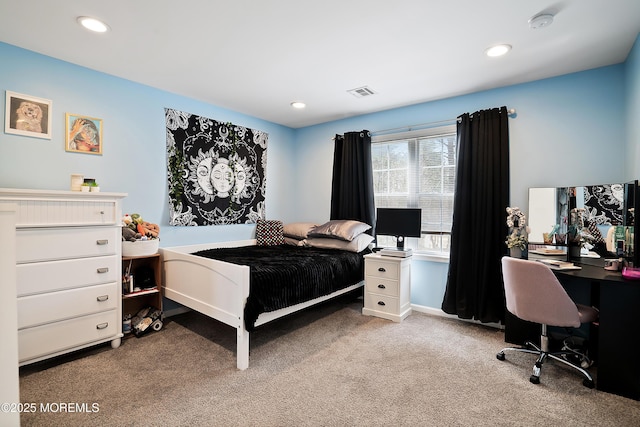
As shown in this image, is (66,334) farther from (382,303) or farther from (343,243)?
(382,303)

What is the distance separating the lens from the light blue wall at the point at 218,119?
2.47 m

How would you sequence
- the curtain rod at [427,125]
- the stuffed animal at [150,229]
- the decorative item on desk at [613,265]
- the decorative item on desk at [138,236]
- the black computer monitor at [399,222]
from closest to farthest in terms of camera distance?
1. the decorative item on desk at [613,265]
2. the decorative item on desk at [138,236]
3. the stuffed animal at [150,229]
4. the curtain rod at [427,125]
5. the black computer monitor at [399,222]

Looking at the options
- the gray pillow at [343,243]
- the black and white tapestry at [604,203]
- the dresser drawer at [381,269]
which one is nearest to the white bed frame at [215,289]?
the dresser drawer at [381,269]

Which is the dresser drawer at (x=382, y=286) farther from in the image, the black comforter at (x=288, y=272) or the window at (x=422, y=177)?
the window at (x=422, y=177)

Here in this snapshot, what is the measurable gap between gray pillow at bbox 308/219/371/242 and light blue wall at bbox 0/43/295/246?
116 centimetres

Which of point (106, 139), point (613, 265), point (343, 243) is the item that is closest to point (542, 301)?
point (613, 265)

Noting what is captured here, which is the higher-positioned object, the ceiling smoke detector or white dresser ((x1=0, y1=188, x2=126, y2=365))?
the ceiling smoke detector

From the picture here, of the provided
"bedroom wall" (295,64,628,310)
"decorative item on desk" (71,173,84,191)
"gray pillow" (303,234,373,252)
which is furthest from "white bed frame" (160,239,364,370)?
"bedroom wall" (295,64,628,310)

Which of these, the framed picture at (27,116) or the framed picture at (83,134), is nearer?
the framed picture at (27,116)

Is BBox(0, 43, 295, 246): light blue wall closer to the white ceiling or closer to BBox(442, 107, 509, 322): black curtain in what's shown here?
the white ceiling

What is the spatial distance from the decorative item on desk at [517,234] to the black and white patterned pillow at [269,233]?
2.63 meters

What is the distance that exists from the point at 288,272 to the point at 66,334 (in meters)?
1.67

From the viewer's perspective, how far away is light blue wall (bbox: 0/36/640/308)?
2473mm

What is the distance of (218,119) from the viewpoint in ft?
12.4
